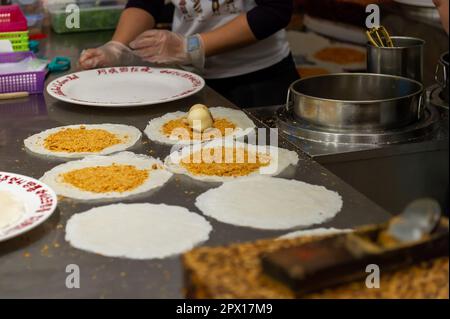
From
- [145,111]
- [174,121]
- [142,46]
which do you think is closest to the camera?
[174,121]

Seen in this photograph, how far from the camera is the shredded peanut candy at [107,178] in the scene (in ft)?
5.68

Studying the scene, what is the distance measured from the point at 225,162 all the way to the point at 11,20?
1.56 metres

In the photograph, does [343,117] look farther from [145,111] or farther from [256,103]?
[256,103]

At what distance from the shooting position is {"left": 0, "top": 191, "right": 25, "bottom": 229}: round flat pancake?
150 cm

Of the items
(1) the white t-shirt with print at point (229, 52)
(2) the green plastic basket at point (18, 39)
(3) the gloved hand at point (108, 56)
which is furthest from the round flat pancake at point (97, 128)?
(1) the white t-shirt with print at point (229, 52)

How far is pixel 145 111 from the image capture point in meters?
2.44

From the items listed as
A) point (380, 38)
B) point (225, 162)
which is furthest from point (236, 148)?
point (380, 38)

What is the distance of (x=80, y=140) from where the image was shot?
2.09 m

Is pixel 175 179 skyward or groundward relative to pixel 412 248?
groundward

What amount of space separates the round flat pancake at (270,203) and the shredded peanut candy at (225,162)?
7cm

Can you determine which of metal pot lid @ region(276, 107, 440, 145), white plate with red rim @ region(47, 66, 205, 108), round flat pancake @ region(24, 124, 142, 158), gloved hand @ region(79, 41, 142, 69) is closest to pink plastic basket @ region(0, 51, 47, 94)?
white plate with red rim @ region(47, 66, 205, 108)

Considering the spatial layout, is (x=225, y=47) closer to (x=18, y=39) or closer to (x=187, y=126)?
(x=187, y=126)

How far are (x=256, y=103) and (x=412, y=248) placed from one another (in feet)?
7.10
